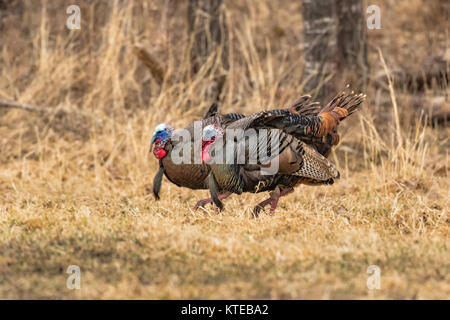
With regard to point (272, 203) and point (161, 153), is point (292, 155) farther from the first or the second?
point (161, 153)

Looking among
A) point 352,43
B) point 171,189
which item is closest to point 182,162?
point 171,189

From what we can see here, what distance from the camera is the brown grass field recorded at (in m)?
3.40

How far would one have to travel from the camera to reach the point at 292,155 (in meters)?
4.61

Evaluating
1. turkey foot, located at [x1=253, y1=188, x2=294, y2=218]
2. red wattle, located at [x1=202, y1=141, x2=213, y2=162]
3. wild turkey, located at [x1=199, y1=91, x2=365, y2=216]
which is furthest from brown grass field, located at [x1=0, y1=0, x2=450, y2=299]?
red wattle, located at [x1=202, y1=141, x2=213, y2=162]

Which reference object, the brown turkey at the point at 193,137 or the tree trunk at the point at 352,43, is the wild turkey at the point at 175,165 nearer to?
the brown turkey at the point at 193,137

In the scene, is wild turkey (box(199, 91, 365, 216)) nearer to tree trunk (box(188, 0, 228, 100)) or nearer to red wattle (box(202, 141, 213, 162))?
red wattle (box(202, 141, 213, 162))

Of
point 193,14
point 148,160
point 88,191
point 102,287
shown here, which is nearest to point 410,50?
point 193,14

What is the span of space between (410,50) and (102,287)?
783 cm

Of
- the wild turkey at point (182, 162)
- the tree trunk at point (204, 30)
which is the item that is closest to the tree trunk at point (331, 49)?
the tree trunk at point (204, 30)

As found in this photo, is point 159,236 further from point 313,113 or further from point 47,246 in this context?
point 313,113

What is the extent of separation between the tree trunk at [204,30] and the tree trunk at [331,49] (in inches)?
36.3

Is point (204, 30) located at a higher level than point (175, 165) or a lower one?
higher

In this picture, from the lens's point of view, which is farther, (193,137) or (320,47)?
(320,47)

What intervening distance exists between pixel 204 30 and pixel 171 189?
231 cm
